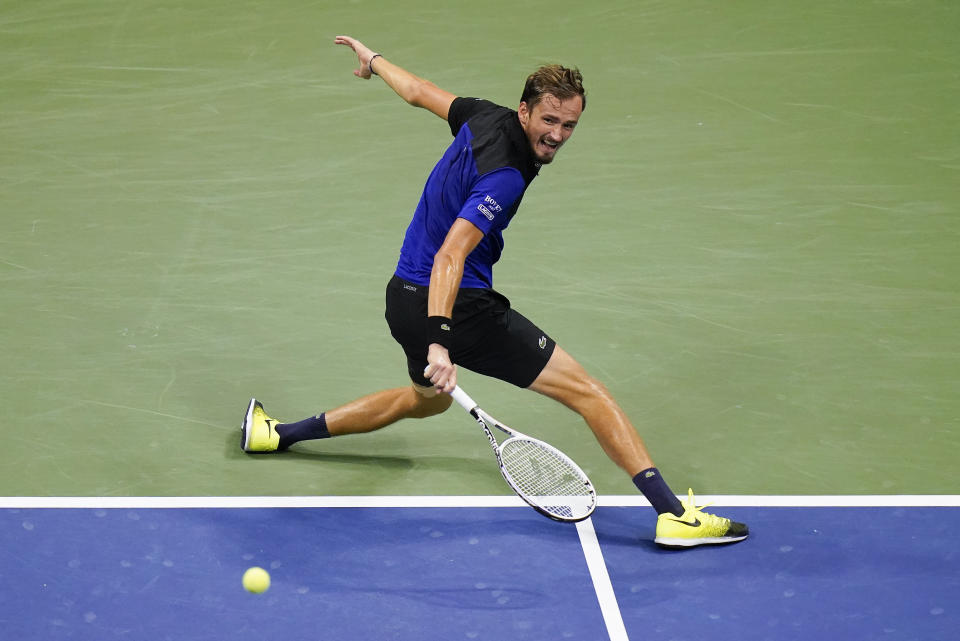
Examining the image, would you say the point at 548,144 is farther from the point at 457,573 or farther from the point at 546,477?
the point at 457,573

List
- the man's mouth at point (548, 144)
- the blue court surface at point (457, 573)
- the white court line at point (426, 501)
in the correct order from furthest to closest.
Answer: the white court line at point (426, 501) → the man's mouth at point (548, 144) → the blue court surface at point (457, 573)

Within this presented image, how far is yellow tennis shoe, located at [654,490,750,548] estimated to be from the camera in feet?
18.1

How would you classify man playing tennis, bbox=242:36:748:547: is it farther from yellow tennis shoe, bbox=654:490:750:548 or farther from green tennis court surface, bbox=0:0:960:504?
green tennis court surface, bbox=0:0:960:504

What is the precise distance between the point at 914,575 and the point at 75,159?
679 centimetres

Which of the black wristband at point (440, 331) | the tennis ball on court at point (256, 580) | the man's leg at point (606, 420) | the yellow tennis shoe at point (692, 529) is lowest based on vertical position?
the tennis ball on court at point (256, 580)

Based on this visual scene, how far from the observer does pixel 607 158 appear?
9.36 meters

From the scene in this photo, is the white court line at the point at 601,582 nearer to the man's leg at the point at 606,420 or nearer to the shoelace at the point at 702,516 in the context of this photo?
the man's leg at the point at 606,420

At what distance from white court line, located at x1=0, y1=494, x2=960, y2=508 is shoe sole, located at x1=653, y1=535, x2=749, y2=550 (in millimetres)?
321

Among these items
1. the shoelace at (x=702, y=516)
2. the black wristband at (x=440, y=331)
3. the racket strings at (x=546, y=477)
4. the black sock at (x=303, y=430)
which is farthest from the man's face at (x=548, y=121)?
the black sock at (x=303, y=430)

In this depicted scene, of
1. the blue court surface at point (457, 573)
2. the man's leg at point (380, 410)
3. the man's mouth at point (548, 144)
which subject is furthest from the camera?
the man's leg at point (380, 410)

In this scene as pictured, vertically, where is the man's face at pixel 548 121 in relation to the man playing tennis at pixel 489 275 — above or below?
above

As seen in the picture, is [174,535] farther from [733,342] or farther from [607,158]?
[607,158]

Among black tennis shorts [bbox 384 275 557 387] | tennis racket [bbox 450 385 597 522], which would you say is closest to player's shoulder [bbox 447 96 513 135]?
black tennis shorts [bbox 384 275 557 387]

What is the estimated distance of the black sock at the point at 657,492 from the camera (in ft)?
18.2
